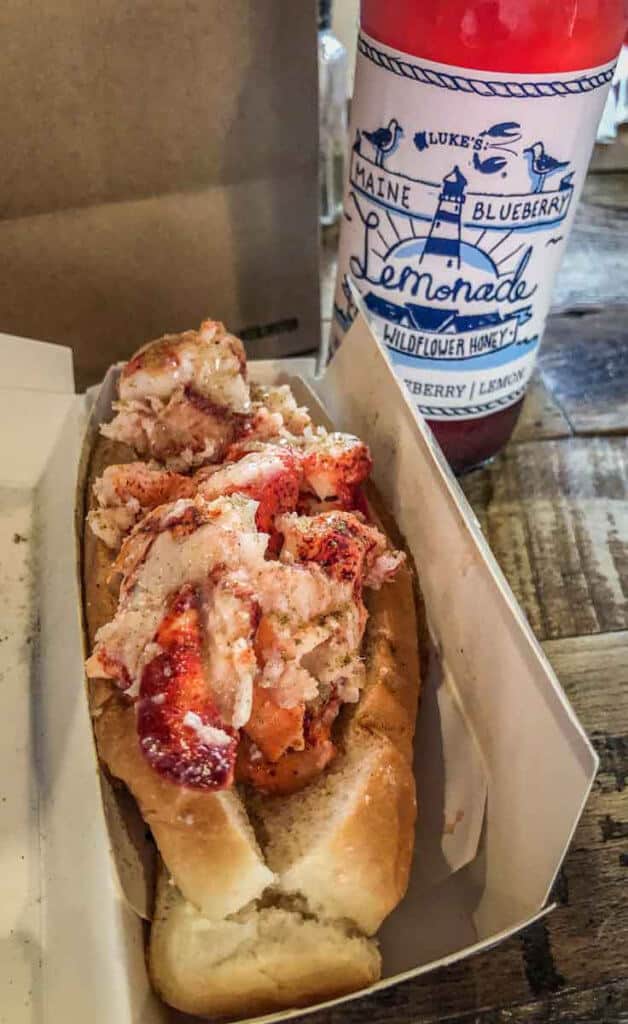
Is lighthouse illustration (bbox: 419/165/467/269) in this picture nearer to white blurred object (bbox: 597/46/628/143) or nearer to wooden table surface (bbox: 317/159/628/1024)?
wooden table surface (bbox: 317/159/628/1024)

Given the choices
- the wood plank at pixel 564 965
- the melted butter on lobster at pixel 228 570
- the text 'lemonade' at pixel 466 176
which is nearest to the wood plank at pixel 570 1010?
the wood plank at pixel 564 965

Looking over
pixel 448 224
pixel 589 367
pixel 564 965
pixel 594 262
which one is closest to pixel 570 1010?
pixel 564 965

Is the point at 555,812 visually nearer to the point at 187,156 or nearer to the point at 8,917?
the point at 8,917

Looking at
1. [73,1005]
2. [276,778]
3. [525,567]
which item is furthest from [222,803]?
[525,567]

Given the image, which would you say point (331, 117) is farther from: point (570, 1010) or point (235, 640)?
point (570, 1010)

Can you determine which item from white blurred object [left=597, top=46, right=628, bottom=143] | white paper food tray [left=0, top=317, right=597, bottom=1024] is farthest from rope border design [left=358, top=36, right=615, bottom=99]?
white blurred object [left=597, top=46, right=628, bottom=143]
